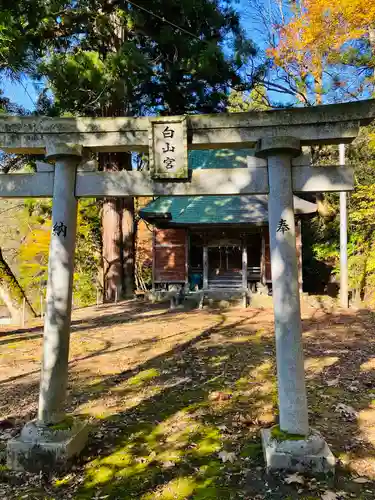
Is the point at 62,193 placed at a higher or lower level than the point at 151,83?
lower

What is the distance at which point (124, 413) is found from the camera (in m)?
5.32

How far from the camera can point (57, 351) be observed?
13.8 ft

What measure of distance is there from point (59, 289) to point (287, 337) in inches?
97.1

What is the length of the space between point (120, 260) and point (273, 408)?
1252cm

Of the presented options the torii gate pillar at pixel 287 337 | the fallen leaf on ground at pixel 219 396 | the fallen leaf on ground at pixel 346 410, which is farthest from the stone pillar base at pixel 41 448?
the fallen leaf on ground at pixel 346 410

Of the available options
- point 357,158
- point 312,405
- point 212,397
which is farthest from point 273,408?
point 357,158

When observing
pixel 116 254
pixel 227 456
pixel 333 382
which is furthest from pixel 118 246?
pixel 227 456

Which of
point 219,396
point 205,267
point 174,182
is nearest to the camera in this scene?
point 174,182

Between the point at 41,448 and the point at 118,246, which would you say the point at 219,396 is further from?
the point at 118,246

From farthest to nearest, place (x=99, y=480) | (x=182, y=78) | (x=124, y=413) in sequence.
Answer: (x=182, y=78), (x=124, y=413), (x=99, y=480)

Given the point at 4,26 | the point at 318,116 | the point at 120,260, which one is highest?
the point at 4,26

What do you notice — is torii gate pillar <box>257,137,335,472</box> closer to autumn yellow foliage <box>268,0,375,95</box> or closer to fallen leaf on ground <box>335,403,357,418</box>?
fallen leaf on ground <box>335,403,357,418</box>

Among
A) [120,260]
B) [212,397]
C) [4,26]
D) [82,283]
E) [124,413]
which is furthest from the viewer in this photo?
[82,283]

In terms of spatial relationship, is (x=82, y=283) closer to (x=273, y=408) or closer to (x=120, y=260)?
(x=120, y=260)
